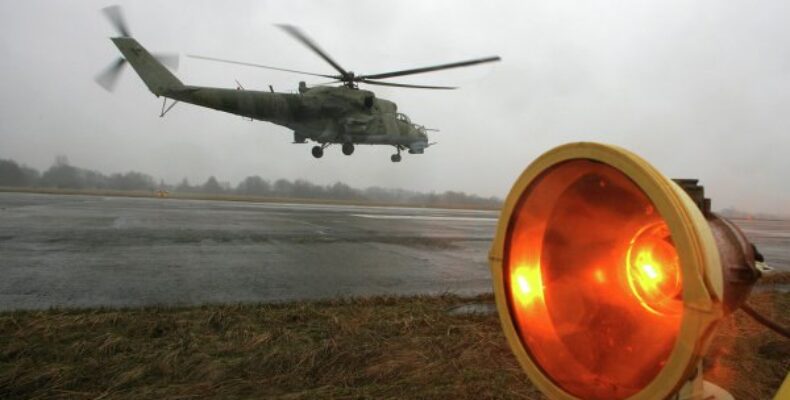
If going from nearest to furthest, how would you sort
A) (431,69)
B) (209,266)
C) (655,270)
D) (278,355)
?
(655,270) < (278,355) < (209,266) < (431,69)

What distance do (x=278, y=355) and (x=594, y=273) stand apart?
90.7 inches

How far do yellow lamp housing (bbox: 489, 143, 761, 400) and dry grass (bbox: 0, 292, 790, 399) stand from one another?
1.48m

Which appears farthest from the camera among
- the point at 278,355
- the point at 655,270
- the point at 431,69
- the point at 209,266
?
the point at 431,69

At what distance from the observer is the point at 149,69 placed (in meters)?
19.6

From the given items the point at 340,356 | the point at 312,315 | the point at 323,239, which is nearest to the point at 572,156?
the point at 340,356

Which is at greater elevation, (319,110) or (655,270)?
(319,110)

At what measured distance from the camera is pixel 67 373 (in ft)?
9.11

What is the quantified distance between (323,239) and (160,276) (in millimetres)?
4278

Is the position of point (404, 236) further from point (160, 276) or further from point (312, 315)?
point (312, 315)

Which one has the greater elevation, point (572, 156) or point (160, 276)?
point (572, 156)

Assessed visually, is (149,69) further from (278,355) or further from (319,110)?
(278,355)

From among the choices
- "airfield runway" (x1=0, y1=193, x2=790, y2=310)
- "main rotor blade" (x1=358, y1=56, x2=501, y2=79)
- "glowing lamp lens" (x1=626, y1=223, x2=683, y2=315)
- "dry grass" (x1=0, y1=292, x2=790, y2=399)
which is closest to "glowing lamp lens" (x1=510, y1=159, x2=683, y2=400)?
"glowing lamp lens" (x1=626, y1=223, x2=683, y2=315)

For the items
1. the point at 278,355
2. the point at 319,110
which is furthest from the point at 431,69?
the point at 278,355

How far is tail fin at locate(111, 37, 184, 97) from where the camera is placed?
1927 centimetres
